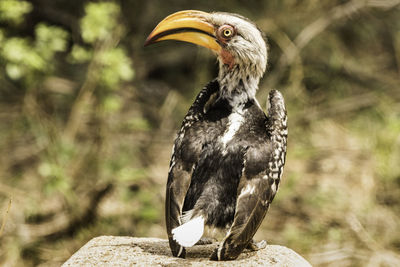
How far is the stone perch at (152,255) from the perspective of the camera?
341cm

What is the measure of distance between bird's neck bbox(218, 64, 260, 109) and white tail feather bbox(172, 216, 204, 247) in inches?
37.7

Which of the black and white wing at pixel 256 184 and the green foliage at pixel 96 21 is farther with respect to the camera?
the green foliage at pixel 96 21

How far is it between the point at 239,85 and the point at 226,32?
38cm

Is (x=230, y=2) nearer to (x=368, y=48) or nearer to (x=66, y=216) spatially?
(x=368, y=48)

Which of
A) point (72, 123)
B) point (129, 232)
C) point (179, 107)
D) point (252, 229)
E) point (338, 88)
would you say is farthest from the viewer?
point (338, 88)

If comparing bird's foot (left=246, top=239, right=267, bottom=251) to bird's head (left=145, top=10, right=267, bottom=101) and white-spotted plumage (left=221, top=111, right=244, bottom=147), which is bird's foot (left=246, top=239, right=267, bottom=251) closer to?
white-spotted plumage (left=221, top=111, right=244, bottom=147)

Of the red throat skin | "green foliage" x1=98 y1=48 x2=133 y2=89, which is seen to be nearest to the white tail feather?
the red throat skin

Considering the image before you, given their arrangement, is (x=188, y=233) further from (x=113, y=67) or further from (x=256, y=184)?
(x=113, y=67)

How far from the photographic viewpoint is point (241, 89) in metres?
3.89

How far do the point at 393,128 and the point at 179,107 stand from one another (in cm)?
329

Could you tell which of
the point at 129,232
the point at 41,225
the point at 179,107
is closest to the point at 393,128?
the point at 179,107

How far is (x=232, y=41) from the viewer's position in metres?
3.82

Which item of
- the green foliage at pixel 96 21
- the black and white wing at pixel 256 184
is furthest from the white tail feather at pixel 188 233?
the green foliage at pixel 96 21

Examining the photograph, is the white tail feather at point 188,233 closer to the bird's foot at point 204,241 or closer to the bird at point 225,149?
the bird at point 225,149
